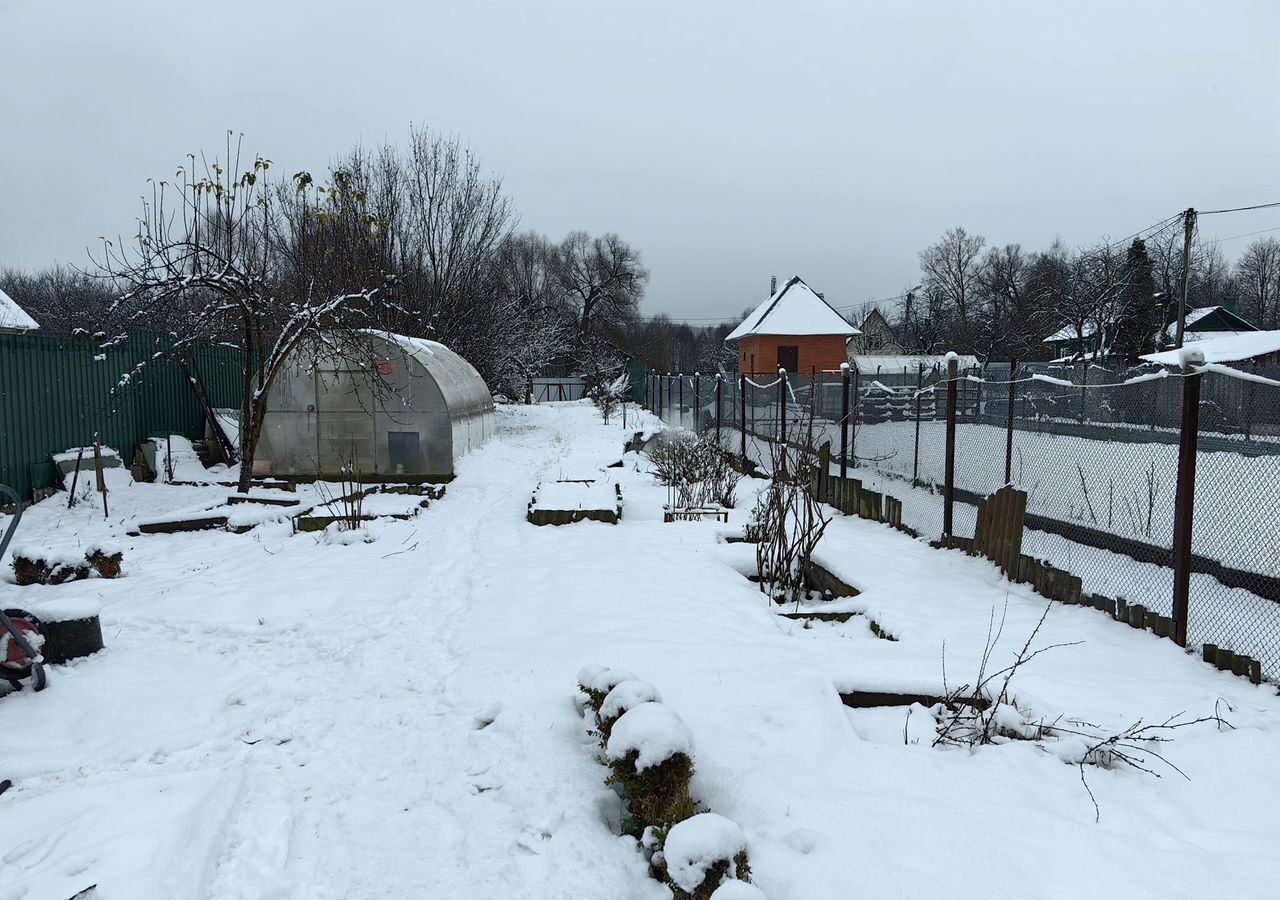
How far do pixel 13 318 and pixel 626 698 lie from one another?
22385 mm

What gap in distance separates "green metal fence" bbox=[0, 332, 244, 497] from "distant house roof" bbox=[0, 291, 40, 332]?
6.87m

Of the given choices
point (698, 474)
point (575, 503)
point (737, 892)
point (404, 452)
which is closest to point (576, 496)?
point (575, 503)

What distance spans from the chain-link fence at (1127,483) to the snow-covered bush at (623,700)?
12.2ft

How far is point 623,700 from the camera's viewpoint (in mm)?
3504

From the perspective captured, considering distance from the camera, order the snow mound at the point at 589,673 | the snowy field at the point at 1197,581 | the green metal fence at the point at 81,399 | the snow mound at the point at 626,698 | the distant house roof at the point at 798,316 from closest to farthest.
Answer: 1. the snow mound at the point at 626,698
2. the snow mound at the point at 589,673
3. the snowy field at the point at 1197,581
4. the green metal fence at the point at 81,399
5. the distant house roof at the point at 798,316

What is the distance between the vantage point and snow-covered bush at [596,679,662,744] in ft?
11.5

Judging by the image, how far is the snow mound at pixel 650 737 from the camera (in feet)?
9.92

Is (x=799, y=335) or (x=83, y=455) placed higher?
(x=799, y=335)

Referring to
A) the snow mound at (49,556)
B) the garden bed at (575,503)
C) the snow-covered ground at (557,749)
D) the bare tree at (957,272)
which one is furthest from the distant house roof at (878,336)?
the snow mound at (49,556)

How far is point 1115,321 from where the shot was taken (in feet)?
110

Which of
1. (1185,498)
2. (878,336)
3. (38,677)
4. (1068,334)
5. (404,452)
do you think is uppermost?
(878,336)

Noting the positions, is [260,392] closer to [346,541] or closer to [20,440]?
[20,440]

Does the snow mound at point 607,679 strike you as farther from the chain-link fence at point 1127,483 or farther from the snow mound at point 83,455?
the snow mound at point 83,455

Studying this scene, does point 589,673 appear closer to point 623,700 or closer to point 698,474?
point 623,700
